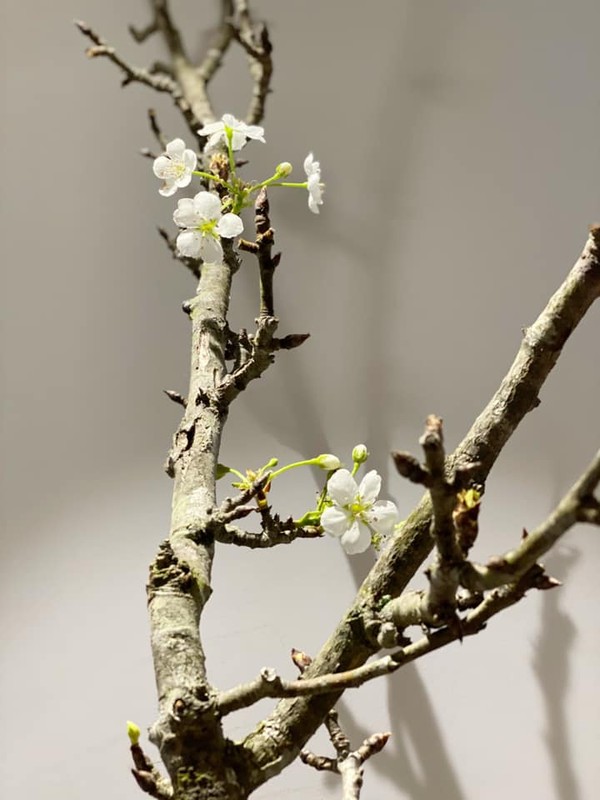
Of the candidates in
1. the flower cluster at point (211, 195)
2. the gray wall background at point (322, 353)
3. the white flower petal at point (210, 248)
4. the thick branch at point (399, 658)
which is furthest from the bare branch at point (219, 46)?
the thick branch at point (399, 658)

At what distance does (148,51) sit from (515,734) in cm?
130

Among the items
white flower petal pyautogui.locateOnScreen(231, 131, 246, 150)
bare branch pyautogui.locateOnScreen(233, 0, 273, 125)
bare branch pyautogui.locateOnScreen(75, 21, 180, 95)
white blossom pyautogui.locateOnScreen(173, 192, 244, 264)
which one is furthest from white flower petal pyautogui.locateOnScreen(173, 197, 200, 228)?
bare branch pyautogui.locateOnScreen(75, 21, 180, 95)

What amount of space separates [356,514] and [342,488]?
0.10 feet

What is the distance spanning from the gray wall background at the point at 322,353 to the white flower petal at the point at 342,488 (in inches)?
16.7

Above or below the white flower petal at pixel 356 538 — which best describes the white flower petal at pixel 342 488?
above

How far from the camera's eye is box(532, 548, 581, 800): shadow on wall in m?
0.93

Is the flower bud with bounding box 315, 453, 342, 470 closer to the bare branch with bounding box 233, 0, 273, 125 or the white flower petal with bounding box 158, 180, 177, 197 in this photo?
the white flower petal with bounding box 158, 180, 177, 197

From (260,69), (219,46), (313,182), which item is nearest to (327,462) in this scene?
(313,182)

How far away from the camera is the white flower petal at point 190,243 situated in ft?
2.39

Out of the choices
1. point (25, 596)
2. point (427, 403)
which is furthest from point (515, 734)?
point (25, 596)

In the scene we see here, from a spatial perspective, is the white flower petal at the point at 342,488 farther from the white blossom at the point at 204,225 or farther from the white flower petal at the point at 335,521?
the white blossom at the point at 204,225

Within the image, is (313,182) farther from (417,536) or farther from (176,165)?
(417,536)

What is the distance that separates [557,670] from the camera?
0.97 m

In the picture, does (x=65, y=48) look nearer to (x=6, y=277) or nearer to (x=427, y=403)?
(x=6, y=277)
